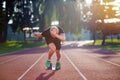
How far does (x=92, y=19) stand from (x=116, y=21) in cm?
508

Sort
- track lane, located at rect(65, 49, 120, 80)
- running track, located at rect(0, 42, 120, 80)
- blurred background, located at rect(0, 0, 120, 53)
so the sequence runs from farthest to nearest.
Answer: blurred background, located at rect(0, 0, 120, 53)
running track, located at rect(0, 42, 120, 80)
track lane, located at rect(65, 49, 120, 80)

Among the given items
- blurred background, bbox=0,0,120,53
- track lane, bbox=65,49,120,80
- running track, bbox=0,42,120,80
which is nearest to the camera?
track lane, bbox=65,49,120,80

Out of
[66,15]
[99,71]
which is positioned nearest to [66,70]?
[99,71]

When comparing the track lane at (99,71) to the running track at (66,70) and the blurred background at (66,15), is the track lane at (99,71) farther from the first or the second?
the blurred background at (66,15)

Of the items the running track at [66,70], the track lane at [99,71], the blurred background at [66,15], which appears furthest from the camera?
the blurred background at [66,15]

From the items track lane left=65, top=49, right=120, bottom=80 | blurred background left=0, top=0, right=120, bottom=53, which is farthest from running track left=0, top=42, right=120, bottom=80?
blurred background left=0, top=0, right=120, bottom=53

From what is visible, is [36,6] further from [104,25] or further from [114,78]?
[114,78]

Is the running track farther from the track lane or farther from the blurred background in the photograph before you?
the blurred background

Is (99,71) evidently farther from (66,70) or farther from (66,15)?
(66,15)

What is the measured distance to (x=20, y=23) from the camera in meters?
69.4

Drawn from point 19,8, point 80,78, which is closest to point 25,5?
point 19,8

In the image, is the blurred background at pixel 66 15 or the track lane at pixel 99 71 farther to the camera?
the blurred background at pixel 66 15

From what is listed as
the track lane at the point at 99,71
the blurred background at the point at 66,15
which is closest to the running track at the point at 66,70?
the track lane at the point at 99,71

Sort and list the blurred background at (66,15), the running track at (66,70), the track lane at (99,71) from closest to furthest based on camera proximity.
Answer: the track lane at (99,71) → the running track at (66,70) → the blurred background at (66,15)
